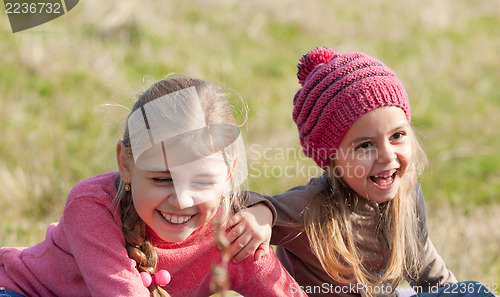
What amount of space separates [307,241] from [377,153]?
0.47 meters

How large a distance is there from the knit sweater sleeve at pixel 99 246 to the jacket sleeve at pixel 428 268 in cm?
126

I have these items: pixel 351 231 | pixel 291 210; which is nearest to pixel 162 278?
pixel 291 210

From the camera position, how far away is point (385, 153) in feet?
7.95

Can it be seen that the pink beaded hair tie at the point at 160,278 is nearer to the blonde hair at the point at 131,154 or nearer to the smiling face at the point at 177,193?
the blonde hair at the point at 131,154

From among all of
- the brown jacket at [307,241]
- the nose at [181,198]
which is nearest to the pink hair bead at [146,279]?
the nose at [181,198]

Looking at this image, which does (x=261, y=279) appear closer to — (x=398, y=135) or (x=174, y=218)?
(x=174, y=218)

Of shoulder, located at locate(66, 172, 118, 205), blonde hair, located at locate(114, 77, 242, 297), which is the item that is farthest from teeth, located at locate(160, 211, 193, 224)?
shoulder, located at locate(66, 172, 118, 205)

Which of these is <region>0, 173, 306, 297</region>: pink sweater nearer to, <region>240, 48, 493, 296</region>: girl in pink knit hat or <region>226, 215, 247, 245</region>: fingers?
<region>226, 215, 247, 245</region>: fingers

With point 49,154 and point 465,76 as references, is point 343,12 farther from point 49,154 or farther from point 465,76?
point 49,154

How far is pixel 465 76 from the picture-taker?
6133 millimetres

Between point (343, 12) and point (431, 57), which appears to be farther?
point (343, 12)

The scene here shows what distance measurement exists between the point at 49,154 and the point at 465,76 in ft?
12.4

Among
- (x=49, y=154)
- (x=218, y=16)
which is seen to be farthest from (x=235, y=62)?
(x=49, y=154)

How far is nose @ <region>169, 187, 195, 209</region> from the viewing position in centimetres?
210
